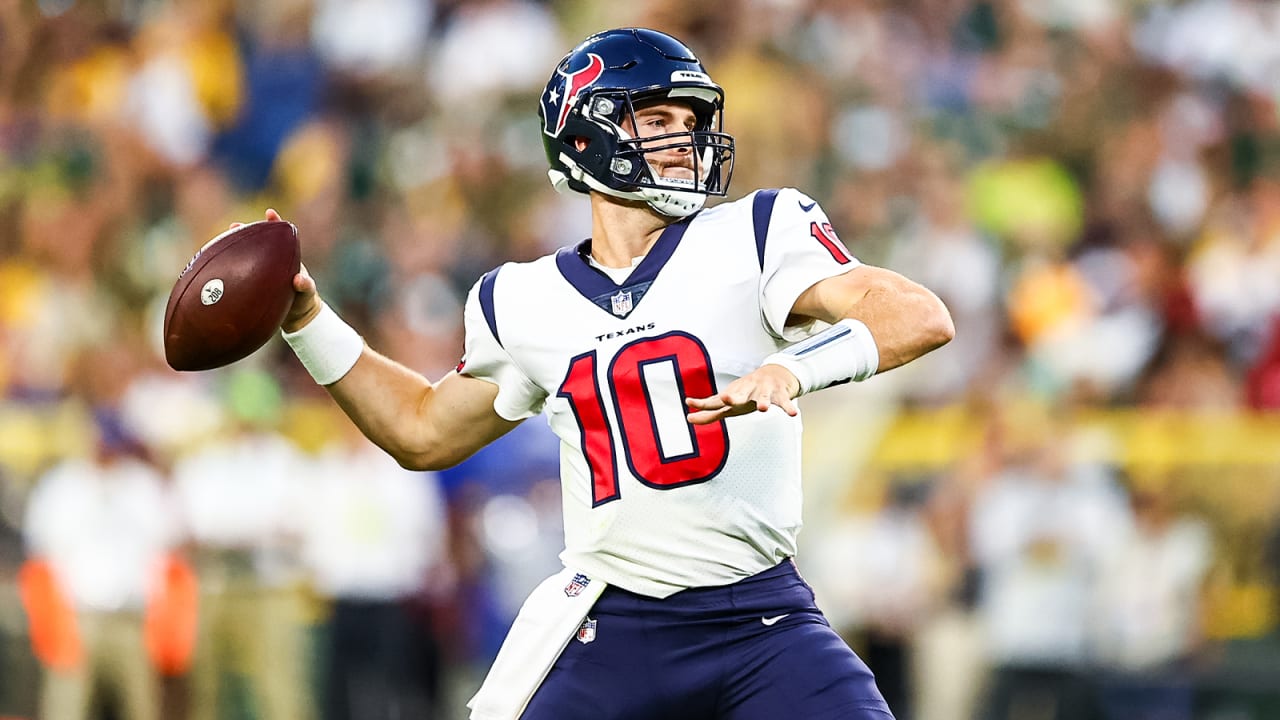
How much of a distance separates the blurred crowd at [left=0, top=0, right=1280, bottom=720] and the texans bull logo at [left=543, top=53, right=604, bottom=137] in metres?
3.96

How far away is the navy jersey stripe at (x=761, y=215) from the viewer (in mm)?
3738

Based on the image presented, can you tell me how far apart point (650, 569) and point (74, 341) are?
669 centimetres

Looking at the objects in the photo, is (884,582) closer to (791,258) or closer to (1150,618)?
(1150,618)

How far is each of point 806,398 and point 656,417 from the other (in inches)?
168

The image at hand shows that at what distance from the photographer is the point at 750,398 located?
318 cm

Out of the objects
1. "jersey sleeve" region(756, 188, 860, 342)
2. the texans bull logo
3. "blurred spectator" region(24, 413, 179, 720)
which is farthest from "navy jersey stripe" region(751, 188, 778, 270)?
"blurred spectator" region(24, 413, 179, 720)

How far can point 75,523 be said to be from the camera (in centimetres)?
856

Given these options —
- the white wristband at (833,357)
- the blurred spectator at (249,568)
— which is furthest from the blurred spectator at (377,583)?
the white wristband at (833,357)

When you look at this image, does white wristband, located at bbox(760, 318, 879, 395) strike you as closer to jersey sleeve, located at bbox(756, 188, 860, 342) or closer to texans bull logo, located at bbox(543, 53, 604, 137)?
jersey sleeve, located at bbox(756, 188, 860, 342)

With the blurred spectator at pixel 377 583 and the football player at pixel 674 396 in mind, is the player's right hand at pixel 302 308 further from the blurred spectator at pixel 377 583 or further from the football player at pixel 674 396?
the blurred spectator at pixel 377 583

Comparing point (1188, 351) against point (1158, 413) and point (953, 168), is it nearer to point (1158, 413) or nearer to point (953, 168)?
point (1158, 413)

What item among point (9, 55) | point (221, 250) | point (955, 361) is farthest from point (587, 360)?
point (9, 55)

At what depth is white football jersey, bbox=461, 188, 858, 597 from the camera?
11.9ft

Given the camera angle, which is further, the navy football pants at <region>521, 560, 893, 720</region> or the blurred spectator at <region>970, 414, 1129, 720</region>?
the blurred spectator at <region>970, 414, 1129, 720</region>
